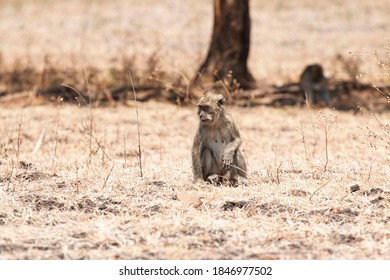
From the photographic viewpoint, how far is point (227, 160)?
27.5 ft

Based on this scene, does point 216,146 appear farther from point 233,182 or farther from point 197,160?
point 233,182

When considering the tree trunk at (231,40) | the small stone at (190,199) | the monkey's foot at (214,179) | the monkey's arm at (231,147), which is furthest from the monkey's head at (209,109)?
the tree trunk at (231,40)

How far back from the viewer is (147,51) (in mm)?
23438

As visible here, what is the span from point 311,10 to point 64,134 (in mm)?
21385

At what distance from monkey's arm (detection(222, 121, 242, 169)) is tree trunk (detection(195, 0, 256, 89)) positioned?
26.5 ft

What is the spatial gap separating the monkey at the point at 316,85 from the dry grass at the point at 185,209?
524cm

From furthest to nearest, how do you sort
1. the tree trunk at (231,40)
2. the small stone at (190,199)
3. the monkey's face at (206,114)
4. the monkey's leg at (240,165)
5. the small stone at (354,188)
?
the tree trunk at (231,40) < the monkey's leg at (240,165) < the monkey's face at (206,114) < the small stone at (354,188) < the small stone at (190,199)

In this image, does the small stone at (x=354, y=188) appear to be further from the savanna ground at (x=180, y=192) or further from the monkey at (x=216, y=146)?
the monkey at (x=216, y=146)

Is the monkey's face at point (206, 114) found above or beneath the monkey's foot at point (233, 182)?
above

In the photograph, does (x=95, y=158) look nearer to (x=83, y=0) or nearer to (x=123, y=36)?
(x=123, y=36)

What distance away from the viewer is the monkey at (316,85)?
1600 cm

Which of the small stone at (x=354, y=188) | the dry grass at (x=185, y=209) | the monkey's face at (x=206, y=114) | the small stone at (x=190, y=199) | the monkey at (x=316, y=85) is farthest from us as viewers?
the monkey at (x=316, y=85)

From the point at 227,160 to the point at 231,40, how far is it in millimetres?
8750

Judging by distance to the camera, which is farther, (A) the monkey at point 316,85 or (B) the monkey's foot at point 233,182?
(A) the monkey at point 316,85
